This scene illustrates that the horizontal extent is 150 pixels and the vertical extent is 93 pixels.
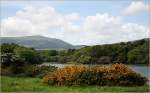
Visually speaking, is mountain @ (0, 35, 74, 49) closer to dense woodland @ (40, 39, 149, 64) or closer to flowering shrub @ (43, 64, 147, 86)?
dense woodland @ (40, 39, 149, 64)

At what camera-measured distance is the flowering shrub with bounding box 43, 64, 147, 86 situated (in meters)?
17.8

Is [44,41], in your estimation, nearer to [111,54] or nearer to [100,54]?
[100,54]

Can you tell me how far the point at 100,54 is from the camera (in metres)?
23.0

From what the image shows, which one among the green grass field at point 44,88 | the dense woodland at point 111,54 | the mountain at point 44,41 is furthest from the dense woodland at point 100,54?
the green grass field at point 44,88

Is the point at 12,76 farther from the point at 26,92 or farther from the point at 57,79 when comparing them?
the point at 26,92

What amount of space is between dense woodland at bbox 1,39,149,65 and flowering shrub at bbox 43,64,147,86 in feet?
12.2

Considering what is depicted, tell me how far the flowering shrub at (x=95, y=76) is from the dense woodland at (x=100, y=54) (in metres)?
3.73

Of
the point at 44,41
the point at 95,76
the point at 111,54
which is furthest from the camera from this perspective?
the point at 44,41

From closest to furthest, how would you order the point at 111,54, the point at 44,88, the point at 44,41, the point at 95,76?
the point at 44,88 < the point at 95,76 < the point at 111,54 < the point at 44,41

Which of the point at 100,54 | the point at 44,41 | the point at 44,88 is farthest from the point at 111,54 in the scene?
the point at 44,41

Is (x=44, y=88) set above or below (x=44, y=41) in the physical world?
below

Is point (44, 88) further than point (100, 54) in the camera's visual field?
No

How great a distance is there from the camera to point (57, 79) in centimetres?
1800

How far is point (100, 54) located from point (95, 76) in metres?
5.23
